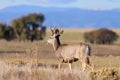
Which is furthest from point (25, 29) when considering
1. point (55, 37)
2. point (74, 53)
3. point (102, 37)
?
point (74, 53)

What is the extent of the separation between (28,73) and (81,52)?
5184 millimetres

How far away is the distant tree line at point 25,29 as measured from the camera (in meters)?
84.2

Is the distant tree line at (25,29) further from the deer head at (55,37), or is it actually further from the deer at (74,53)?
the deer at (74,53)

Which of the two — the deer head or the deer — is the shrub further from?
the deer

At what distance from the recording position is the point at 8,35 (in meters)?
84.2

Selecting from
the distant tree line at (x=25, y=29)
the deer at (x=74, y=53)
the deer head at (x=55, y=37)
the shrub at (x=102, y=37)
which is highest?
the deer head at (x=55, y=37)

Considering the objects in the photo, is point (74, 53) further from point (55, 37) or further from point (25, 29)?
point (25, 29)

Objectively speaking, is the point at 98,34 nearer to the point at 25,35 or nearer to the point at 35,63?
the point at 25,35

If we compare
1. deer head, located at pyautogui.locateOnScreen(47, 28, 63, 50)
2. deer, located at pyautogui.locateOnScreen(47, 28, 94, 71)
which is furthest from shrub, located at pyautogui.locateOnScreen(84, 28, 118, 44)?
deer, located at pyautogui.locateOnScreen(47, 28, 94, 71)

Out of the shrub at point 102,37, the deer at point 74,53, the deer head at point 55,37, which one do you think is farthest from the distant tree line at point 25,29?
the deer at point 74,53

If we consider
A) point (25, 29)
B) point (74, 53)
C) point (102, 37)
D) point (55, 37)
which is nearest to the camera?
point (74, 53)

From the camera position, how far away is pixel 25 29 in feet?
289

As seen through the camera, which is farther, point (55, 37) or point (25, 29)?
point (25, 29)

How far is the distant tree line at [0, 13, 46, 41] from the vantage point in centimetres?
8419
